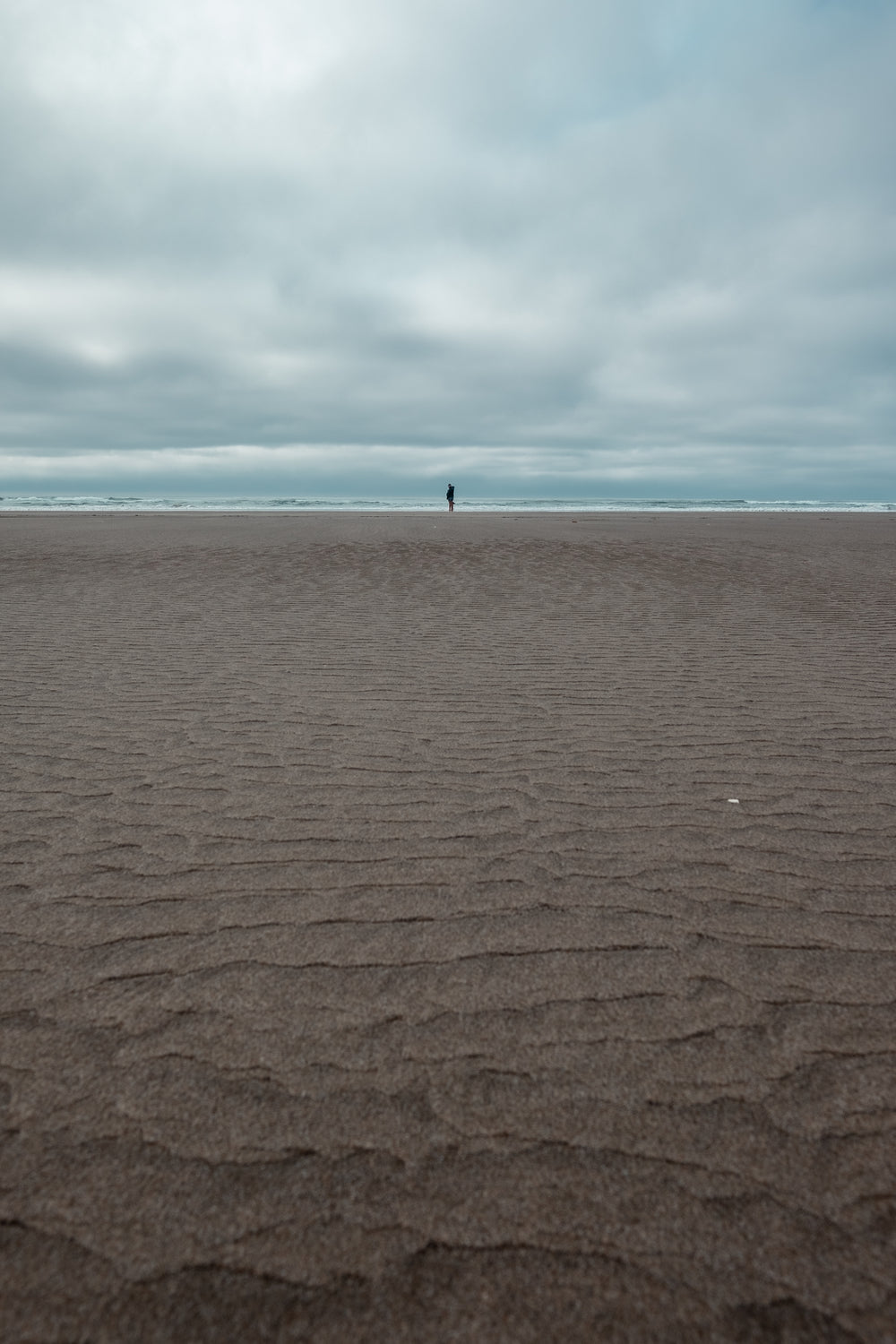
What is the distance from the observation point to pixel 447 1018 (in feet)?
9.27

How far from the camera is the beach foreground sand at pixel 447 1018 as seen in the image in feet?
6.34

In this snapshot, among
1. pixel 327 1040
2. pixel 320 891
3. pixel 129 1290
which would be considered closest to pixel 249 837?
pixel 320 891

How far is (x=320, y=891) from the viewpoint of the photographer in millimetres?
3695

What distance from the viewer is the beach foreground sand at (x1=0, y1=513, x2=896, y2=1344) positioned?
1933 mm

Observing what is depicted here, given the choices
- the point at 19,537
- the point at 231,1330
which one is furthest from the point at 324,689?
the point at 19,537

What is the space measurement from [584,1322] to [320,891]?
2.16 m

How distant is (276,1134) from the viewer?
232cm

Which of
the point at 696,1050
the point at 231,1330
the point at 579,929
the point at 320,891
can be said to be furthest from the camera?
the point at 320,891

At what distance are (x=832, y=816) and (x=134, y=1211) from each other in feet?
13.6

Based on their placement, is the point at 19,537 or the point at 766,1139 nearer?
the point at 766,1139

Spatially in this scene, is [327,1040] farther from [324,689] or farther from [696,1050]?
[324,689]

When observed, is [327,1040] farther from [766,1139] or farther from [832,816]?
[832,816]

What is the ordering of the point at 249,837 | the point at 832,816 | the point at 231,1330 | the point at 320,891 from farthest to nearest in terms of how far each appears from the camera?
the point at 832,816, the point at 249,837, the point at 320,891, the point at 231,1330

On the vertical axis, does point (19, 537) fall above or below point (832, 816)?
above
